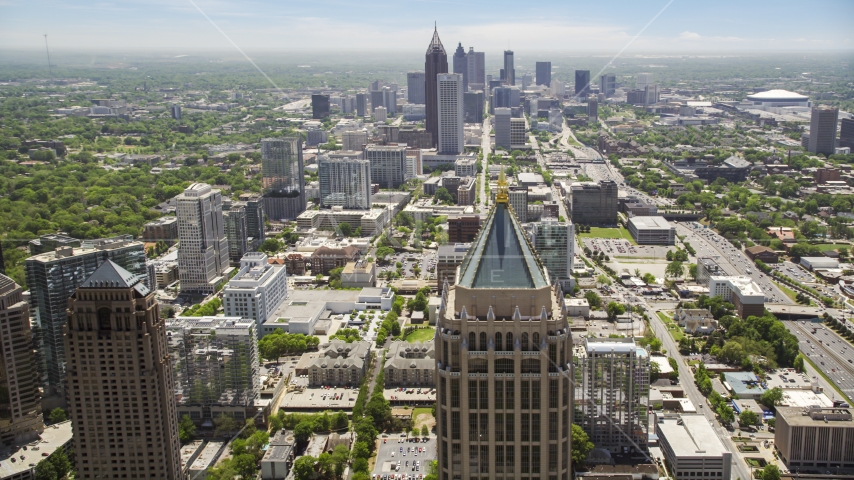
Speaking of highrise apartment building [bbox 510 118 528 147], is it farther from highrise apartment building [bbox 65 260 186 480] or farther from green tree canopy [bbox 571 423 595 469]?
highrise apartment building [bbox 65 260 186 480]

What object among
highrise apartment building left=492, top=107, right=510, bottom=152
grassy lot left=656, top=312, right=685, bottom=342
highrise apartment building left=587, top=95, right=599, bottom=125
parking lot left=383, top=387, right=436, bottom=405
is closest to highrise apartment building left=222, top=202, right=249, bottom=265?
parking lot left=383, top=387, right=436, bottom=405

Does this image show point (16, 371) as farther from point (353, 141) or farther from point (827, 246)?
point (353, 141)

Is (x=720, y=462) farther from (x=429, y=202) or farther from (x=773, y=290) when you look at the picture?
(x=429, y=202)

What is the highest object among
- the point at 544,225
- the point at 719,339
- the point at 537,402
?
the point at 537,402

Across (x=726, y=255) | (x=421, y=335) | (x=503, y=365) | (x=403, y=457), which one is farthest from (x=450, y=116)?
(x=503, y=365)

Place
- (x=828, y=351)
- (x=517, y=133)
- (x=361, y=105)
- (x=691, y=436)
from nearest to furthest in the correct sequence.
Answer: (x=691, y=436) < (x=828, y=351) < (x=517, y=133) < (x=361, y=105)

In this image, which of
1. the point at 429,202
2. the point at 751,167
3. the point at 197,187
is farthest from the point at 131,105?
the point at 751,167
